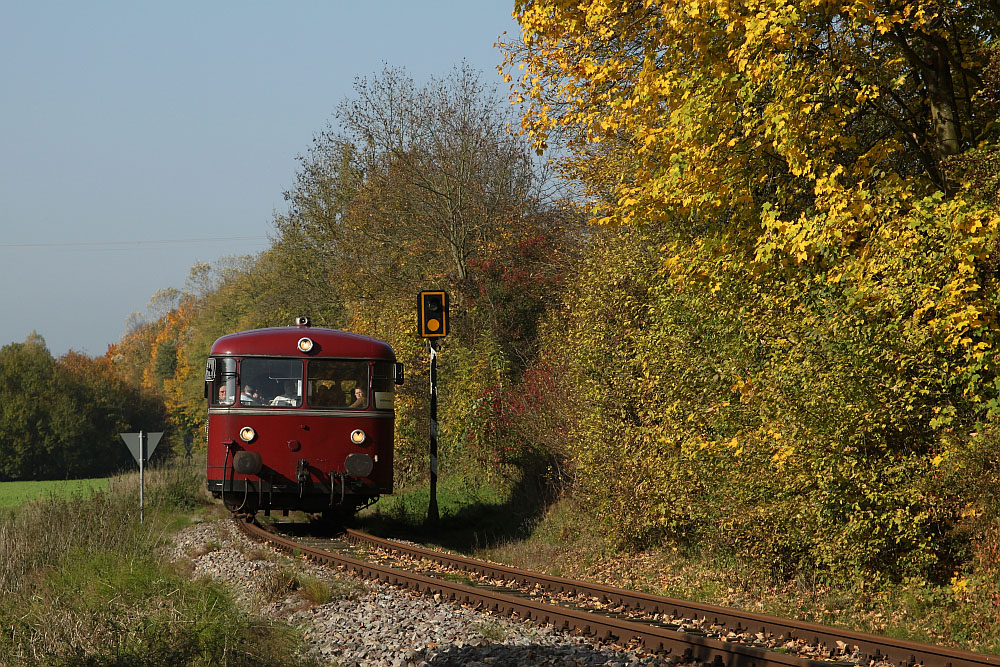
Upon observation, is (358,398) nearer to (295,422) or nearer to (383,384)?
(383,384)

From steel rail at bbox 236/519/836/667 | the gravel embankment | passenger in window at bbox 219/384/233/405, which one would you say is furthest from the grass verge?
passenger in window at bbox 219/384/233/405

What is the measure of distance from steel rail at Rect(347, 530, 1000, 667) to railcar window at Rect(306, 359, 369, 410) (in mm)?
3997

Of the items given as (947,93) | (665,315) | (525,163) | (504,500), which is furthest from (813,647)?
(525,163)

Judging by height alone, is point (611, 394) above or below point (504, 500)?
above

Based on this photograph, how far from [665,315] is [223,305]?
162 feet

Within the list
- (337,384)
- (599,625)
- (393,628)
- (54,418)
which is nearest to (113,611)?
(393,628)

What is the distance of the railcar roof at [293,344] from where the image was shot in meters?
15.2

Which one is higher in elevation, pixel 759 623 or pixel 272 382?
pixel 272 382

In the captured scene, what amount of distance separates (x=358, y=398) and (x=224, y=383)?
2034 mm

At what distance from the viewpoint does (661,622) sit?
8.66 m

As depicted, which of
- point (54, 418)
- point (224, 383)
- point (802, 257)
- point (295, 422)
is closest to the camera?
point (802, 257)

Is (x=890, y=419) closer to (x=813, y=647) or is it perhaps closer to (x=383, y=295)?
(x=813, y=647)

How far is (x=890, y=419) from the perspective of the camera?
956 centimetres

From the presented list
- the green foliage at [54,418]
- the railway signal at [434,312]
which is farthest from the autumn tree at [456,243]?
the green foliage at [54,418]
